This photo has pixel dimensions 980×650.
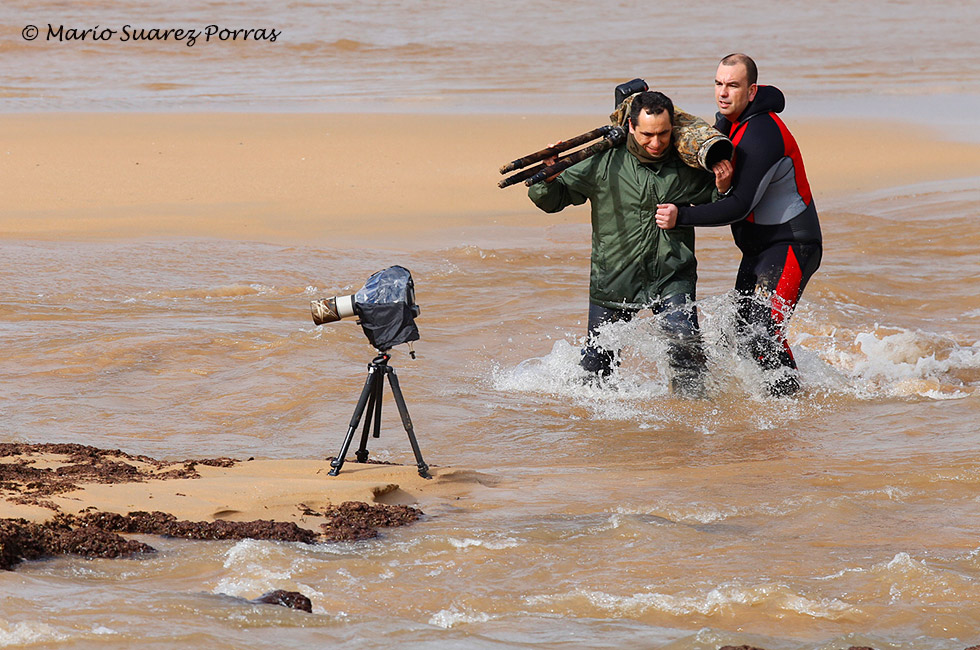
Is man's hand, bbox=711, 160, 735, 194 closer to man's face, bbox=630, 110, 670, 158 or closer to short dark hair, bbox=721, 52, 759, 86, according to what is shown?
man's face, bbox=630, 110, 670, 158

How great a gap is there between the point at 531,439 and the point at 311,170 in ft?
29.7

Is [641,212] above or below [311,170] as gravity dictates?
below

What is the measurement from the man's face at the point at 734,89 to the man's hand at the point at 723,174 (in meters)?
0.34

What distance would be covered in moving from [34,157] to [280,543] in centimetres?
1168

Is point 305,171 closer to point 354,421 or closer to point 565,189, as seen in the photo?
point 565,189

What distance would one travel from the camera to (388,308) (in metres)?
4.73

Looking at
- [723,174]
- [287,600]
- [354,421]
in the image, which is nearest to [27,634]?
[287,600]

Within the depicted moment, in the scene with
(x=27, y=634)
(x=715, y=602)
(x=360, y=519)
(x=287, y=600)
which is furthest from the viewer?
(x=360, y=519)

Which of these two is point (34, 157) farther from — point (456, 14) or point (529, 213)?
point (456, 14)

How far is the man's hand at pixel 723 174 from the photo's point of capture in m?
5.76

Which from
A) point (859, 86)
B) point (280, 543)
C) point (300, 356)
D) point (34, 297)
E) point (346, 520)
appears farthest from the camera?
point (859, 86)

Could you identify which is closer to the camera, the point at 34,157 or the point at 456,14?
the point at 34,157

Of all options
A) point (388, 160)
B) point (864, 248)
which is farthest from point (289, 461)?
point (388, 160)

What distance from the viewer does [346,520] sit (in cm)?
449
